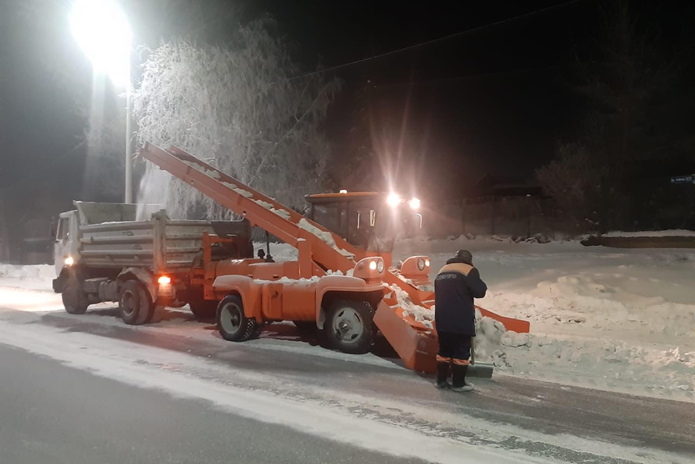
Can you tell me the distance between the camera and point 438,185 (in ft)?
131

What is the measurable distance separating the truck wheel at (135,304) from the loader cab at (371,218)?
456 centimetres

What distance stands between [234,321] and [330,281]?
93.2 inches

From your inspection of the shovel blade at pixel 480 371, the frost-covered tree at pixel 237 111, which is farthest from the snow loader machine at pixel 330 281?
the frost-covered tree at pixel 237 111

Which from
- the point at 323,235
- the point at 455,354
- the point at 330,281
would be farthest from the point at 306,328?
the point at 455,354

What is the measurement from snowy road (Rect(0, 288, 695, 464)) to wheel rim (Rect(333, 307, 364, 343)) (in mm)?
392

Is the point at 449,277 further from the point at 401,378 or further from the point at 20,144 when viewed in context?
the point at 20,144

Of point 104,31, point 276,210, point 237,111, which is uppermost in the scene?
point 104,31

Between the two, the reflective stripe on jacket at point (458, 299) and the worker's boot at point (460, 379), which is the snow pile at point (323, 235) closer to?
the reflective stripe on jacket at point (458, 299)

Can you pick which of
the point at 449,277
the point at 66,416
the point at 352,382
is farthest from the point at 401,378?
the point at 66,416

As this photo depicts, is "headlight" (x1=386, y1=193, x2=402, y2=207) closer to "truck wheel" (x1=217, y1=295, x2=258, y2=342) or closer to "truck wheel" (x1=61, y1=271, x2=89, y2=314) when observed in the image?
"truck wheel" (x1=217, y1=295, x2=258, y2=342)

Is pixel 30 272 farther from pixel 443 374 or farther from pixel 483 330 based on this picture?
pixel 443 374

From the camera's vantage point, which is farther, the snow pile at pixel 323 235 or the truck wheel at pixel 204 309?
the truck wheel at pixel 204 309

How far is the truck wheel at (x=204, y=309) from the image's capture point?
530 inches

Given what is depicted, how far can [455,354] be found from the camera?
282 inches
